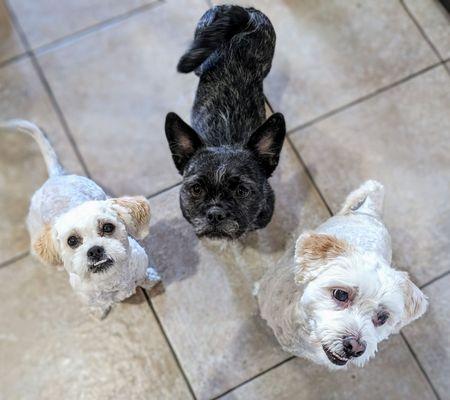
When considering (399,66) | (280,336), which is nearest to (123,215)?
(280,336)

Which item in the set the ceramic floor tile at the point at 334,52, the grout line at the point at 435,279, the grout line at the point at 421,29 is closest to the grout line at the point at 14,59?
the ceramic floor tile at the point at 334,52

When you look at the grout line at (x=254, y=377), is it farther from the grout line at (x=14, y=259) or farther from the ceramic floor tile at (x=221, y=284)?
the grout line at (x=14, y=259)

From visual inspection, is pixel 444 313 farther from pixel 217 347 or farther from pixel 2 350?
pixel 2 350

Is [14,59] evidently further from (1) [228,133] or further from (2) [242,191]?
(2) [242,191]

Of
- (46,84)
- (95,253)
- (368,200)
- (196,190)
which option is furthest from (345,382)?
(46,84)

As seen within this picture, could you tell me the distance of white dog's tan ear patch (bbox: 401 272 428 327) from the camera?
1956 mm

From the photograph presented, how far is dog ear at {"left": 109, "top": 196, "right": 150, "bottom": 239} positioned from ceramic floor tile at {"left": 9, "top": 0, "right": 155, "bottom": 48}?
1.83m

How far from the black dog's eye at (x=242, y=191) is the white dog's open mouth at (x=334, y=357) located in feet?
2.64

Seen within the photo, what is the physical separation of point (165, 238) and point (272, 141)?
3.60 feet

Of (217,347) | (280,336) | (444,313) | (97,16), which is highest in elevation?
(97,16)

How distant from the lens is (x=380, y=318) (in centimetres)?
199

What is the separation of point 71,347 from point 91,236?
114cm

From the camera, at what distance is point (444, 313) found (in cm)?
304

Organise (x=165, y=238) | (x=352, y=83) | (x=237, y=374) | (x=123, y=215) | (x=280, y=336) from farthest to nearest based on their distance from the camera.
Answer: (x=352, y=83) < (x=165, y=238) < (x=237, y=374) < (x=280, y=336) < (x=123, y=215)
